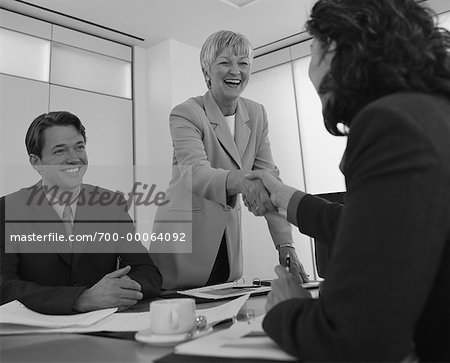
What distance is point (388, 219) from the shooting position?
1.60 ft

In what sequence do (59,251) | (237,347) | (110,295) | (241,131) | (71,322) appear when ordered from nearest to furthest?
(237,347)
(71,322)
(110,295)
(59,251)
(241,131)

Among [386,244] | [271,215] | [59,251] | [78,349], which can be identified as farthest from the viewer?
[271,215]

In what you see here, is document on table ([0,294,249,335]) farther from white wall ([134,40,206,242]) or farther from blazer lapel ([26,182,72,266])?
white wall ([134,40,206,242])

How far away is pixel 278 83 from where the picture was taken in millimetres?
4438

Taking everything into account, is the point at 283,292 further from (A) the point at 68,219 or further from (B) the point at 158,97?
(B) the point at 158,97

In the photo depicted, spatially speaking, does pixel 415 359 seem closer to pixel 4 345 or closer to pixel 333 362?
pixel 333 362

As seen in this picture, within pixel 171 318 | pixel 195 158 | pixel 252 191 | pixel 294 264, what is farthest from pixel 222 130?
pixel 171 318

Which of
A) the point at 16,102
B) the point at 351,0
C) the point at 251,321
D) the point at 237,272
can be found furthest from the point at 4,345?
the point at 16,102

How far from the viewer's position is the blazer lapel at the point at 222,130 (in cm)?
176

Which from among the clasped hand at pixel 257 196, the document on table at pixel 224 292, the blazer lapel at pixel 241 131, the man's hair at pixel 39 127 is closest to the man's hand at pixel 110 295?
the document on table at pixel 224 292

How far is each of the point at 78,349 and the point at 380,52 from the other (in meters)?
0.69

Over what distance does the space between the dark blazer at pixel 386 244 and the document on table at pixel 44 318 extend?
21.0 inches

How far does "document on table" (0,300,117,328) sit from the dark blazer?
53cm

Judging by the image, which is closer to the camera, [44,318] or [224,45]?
[44,318]
